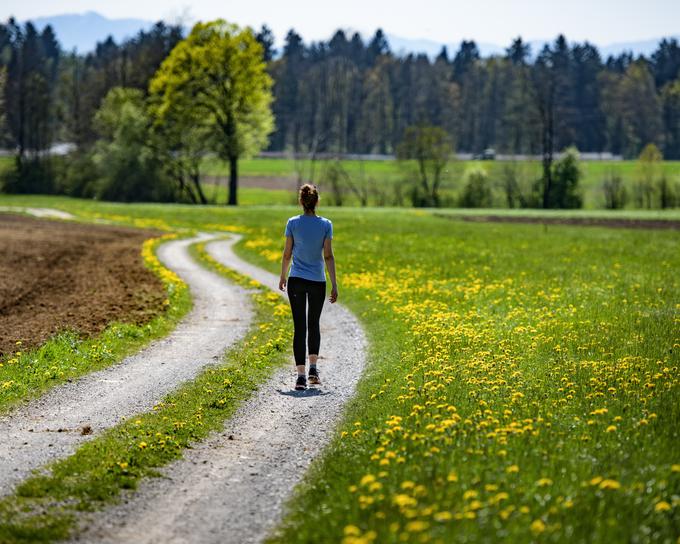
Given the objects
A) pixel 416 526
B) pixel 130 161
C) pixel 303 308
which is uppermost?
pixel 130 161

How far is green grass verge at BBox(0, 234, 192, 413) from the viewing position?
13.0 meters

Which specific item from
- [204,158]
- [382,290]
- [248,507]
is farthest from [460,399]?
[204,158]

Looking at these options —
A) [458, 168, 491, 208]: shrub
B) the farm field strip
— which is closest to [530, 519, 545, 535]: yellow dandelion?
the farm field strip

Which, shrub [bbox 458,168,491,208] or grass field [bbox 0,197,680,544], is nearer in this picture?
grass field [bbox 0,197,680,544]

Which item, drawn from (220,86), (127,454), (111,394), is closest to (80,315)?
(111,394)

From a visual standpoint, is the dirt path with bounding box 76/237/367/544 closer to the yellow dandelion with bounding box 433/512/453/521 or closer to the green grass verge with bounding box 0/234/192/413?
the yellow dandelion with bounding box 433/512/453/521

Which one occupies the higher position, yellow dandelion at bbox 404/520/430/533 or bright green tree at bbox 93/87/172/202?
bright green tree at bbox 93/87/172/202

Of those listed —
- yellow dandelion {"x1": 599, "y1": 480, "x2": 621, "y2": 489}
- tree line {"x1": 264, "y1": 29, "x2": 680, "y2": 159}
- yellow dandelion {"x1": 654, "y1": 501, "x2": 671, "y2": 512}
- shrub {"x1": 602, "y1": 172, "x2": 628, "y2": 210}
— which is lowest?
yellow dandelion {"x1": 654, "y1": 501, "x2": 671, "y2": 512}

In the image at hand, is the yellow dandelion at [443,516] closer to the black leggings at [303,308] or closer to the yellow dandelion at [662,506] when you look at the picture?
the yellow dandelion at [662,506]

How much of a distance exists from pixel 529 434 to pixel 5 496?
5.78 m

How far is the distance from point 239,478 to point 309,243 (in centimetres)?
482

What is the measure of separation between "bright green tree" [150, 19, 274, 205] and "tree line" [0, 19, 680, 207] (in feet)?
0.54

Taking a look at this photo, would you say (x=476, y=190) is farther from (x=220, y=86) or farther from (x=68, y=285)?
(x=68, y=285)

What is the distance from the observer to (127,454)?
9.48 m
